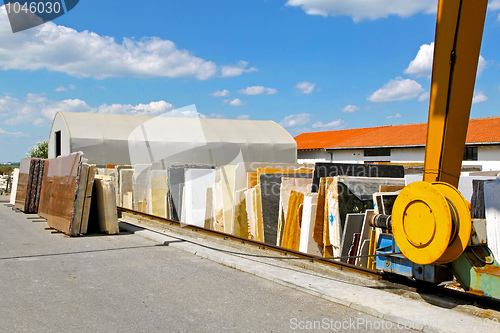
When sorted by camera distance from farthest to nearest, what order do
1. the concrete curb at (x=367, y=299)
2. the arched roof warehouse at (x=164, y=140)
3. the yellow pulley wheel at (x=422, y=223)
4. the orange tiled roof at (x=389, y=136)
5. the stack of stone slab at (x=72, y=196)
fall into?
the orange tiled roof at (x=389, y=136) < the arched roof warehouse at (x=164, y=140) < the stack of stone slab at (x=72, y=196) < the yellow pulley wheel at (x=422, y=223) < the concrete curb at (x=367, y=299)

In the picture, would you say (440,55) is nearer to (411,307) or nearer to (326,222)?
(411,307)

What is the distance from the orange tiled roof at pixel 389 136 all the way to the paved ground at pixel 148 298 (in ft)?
87.0

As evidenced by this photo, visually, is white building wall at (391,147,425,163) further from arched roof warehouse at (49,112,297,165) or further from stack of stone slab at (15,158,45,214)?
stack of stone slab at (15,158,45,214)

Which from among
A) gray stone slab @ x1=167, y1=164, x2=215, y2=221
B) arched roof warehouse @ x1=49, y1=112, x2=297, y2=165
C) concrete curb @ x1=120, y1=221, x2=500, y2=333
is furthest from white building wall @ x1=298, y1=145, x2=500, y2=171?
concrete curb @ x1=120, y1=221, x2=500, y2=333

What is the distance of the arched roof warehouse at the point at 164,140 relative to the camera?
29531 millimetres

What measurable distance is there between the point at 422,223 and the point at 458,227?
0.35 metres

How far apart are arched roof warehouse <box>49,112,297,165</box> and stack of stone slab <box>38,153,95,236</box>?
18.0m

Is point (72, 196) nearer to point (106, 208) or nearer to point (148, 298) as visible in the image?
point (106, 208)

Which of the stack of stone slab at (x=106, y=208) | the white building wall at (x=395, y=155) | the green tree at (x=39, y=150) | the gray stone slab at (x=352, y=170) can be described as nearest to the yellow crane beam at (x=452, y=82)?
the gray stone slab at (x=352, y=170)

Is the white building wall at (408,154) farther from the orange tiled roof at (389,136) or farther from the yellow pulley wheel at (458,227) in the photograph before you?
the yellow pulley wheel at (458,227)

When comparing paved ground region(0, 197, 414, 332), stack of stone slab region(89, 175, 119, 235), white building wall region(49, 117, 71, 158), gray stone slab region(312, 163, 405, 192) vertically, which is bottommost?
paved ground region(0, 197, 414, 332)

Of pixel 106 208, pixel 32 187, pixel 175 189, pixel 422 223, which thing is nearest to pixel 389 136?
pixel 175 189

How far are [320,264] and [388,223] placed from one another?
1.67 m

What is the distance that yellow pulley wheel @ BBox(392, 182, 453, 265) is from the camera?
442cm
